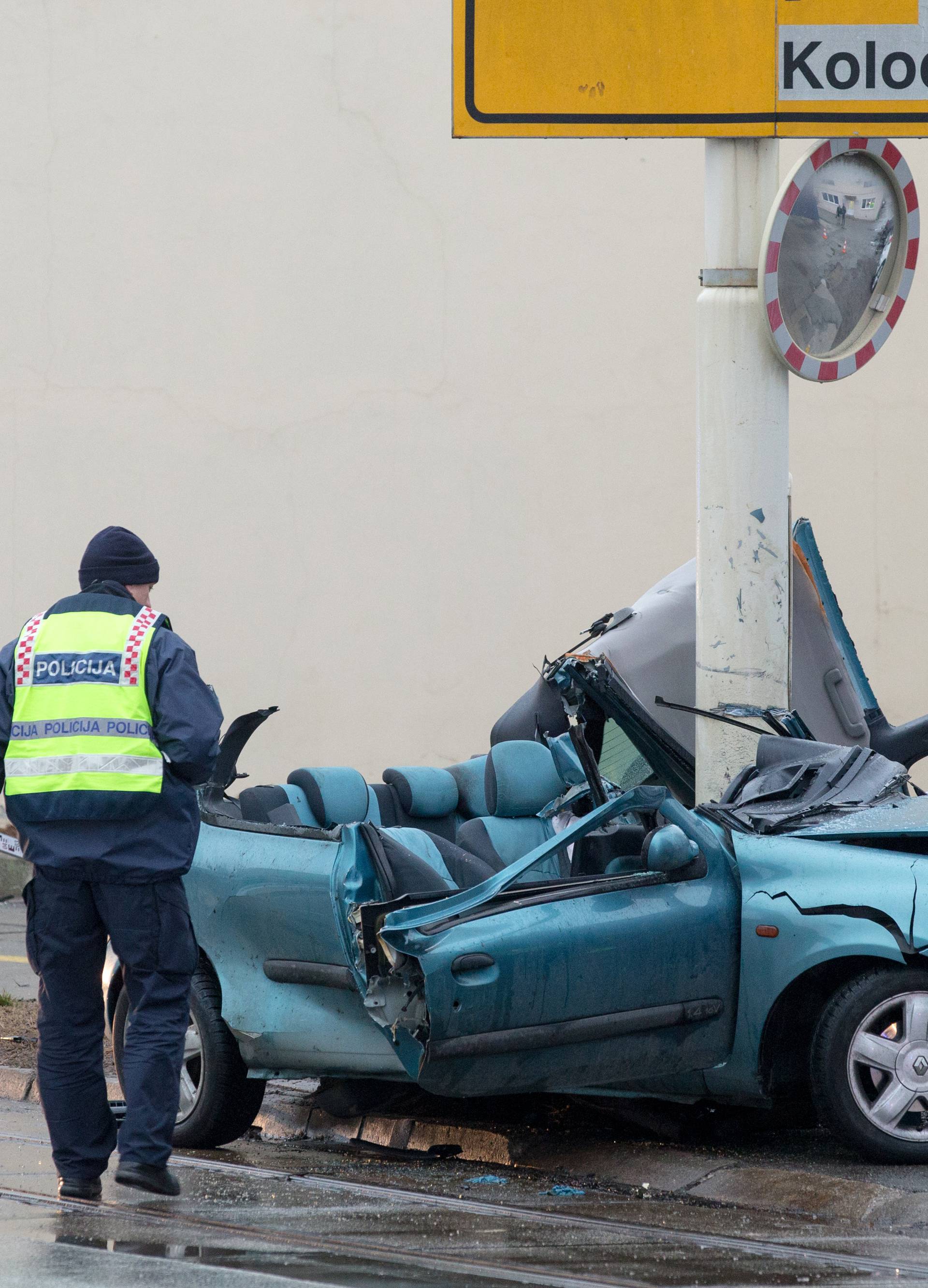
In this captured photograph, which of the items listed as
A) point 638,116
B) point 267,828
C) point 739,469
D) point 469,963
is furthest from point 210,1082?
point 638,116

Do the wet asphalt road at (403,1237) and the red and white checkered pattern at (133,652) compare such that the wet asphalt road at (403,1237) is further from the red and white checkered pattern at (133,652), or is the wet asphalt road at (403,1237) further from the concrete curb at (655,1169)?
the red and white checkered pattern at (133,652)

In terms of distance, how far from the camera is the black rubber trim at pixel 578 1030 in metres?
4.92

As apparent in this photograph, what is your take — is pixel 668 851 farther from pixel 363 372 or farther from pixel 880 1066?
pixel 363 372

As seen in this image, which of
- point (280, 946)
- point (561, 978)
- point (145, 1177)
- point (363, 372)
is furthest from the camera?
point (363, 372)

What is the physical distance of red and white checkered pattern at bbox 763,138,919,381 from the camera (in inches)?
245

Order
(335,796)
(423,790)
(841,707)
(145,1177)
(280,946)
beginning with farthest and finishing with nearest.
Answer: (841,707) → (423,790) → (335,796) → (280,946) → (145,1177)

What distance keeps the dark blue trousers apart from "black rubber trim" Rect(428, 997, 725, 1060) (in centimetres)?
71

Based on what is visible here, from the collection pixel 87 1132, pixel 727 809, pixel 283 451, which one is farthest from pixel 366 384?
pixel 87 1132

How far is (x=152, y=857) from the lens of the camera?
15.8 feet

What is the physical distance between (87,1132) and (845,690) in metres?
3.39


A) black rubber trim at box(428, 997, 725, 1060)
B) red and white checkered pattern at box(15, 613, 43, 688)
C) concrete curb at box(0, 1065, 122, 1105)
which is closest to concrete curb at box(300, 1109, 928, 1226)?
black rubber trim at box(428, 997, 725, 1060)

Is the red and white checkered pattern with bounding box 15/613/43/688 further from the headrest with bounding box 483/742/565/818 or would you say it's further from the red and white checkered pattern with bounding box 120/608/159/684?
the headrest with bounding box 483/742/565/818

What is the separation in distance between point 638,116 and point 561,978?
2950 millimetres

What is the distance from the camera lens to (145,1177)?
4762 millimetres
